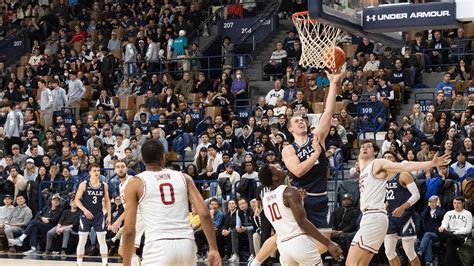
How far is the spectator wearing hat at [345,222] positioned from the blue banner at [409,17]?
15.8ft

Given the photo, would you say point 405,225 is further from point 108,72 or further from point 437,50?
point 108,72

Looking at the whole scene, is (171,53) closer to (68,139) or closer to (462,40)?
(68,139)

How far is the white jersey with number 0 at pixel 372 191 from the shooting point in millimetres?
11195

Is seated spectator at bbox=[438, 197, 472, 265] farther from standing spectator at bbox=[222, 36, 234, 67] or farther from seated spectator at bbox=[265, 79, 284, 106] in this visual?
standing spectator at bbox=[222, 36, 234, 67]

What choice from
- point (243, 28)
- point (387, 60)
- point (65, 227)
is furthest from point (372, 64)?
point (65, 227)

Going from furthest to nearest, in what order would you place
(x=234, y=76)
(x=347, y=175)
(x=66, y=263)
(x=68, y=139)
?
(x=234, y=76) → (x=68, y=139) → (x=347, y=175) → (x=66, y=263)

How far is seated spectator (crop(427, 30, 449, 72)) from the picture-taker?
2191cm

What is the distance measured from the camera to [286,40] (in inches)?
977

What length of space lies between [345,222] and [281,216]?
7576mm

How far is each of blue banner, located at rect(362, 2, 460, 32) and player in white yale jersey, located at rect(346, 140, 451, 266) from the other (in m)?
1.84

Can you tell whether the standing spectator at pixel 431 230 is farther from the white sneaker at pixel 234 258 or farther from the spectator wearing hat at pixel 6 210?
the spectator wearing hat at pixel 6 210

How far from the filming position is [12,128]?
2484 cm

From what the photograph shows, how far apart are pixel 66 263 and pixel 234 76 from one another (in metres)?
9.11

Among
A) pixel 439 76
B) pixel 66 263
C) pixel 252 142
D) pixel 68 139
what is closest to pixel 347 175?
pixel 252 142
